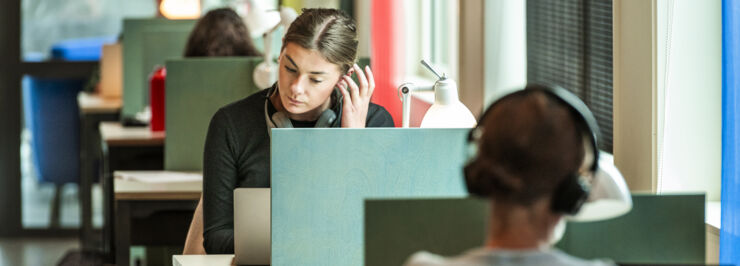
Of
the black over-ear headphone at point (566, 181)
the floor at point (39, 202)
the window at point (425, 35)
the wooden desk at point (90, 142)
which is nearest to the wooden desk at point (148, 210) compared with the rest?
the wooden desk at point (90, 142)

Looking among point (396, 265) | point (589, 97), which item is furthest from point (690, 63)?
point (589, 97)

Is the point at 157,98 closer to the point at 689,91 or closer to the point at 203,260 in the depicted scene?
the point at 203,260

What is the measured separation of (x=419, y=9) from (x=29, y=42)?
7.16 feet

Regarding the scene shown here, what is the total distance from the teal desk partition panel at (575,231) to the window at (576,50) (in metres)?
1.41

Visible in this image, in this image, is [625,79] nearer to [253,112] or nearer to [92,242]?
[253,112]

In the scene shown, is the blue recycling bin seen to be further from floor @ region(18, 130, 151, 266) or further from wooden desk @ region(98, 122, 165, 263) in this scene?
wooden desk @ region(98, 122, 165, 263)

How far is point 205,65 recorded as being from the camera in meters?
3.31

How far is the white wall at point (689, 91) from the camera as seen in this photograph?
5.99 feet

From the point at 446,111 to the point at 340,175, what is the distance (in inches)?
9.3

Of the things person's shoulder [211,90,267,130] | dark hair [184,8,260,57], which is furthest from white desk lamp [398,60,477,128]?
dark hair [184,8,260,57]

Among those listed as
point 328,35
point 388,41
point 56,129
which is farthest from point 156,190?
point 56,129

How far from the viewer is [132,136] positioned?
3701mm

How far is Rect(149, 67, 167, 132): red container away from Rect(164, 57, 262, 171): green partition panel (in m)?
0.37

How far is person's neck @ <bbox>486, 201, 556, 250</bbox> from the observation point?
90 cm
